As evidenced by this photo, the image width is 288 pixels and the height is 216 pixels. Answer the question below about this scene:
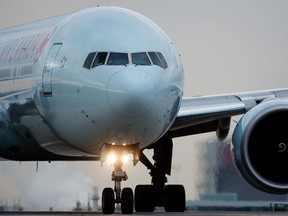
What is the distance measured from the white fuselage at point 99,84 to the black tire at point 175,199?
417 centimetres

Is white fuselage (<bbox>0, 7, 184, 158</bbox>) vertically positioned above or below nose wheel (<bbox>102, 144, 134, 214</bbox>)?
above

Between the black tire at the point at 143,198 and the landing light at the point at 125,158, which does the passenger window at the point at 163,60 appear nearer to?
the landing light at the point at 125,158

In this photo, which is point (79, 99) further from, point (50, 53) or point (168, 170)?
point (168, 170)

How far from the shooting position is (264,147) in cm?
3039

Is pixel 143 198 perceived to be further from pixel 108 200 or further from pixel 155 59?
pixel 155 59

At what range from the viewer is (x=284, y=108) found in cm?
3005

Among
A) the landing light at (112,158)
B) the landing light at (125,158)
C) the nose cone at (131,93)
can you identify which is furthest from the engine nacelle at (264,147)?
the nose cone at (131,93)

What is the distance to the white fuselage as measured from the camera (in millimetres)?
26781

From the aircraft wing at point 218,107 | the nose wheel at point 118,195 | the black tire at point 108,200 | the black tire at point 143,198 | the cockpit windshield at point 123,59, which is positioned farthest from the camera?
the black tire at point 143,198

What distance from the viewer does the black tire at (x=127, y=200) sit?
95.8 feet

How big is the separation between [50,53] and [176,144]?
29.4ft

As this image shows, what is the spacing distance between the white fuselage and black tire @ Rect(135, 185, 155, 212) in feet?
12.5

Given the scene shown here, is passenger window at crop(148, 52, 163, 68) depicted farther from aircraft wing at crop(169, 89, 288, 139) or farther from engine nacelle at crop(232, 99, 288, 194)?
aircraft wing at crop(169, 89, 288, 139)

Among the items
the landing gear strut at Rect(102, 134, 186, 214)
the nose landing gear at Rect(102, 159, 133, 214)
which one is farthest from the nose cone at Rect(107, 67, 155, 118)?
the landing gear strut at Rect(102, 134, 186, 214)
